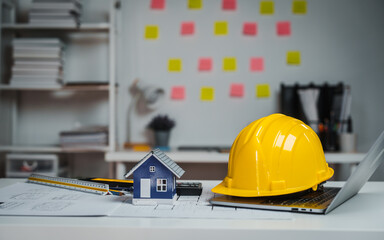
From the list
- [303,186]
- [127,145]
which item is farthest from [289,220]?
[127,145]

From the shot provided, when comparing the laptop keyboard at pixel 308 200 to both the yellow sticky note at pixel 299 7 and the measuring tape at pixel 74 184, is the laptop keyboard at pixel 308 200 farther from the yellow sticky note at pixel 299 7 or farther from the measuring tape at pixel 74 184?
the yellow sticky note at pixel 299 7

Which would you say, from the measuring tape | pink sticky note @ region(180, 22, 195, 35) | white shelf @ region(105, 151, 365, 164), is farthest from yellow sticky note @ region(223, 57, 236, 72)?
the measuring tape

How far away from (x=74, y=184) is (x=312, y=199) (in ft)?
2.08

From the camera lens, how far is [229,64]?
8.87 feet

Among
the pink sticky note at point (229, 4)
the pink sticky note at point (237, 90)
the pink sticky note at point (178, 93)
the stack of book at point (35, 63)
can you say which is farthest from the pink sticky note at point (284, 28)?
the stack of book at point (35, 63)

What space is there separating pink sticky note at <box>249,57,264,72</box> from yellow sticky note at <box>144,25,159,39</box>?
72 centimetres

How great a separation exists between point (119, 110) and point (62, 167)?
0.56 meters

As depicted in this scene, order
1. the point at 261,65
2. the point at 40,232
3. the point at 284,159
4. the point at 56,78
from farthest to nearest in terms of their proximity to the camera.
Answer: the point at 261,65, the point at 56,78, the point at 284,159, the point at 40,232

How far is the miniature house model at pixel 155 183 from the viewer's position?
2.82ft

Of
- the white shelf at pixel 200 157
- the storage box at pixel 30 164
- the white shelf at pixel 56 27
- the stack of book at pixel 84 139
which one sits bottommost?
the storage box at pixel 30 164

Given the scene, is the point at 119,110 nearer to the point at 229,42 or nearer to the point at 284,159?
the point at 229,42

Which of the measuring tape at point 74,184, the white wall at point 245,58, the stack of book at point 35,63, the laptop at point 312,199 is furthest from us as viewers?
the white wall at point 245,58

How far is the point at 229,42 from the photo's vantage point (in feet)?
8.89

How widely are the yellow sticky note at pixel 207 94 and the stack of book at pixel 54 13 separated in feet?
3.18
